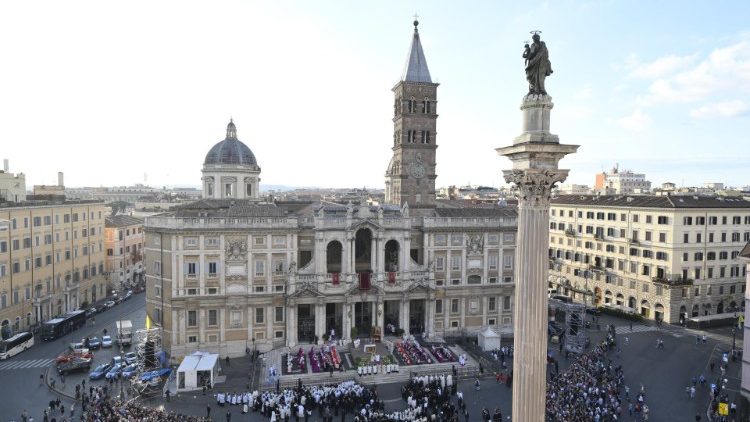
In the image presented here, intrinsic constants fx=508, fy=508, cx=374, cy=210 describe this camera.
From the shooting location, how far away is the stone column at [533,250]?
566 inches

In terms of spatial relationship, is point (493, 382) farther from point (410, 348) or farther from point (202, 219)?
point (202, 219)

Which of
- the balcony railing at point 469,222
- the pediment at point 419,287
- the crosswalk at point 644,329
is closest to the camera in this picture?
the pediment at point 419,287

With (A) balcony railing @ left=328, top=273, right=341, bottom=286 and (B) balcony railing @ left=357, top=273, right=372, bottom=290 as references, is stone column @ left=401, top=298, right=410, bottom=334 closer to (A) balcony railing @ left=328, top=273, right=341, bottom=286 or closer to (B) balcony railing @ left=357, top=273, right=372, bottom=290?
(B) balcony railing @ left=357, top=273, right=372, bottom=290

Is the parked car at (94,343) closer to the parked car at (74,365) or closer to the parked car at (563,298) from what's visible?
the parked car at (74,365)

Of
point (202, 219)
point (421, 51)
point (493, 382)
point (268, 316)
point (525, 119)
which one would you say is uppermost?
point (421, 51)

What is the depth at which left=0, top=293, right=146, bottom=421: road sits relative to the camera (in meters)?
35.7

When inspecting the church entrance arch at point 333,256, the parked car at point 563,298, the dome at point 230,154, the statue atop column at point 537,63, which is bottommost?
the parked car at point 563,298

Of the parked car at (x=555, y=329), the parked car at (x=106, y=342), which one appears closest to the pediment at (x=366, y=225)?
the parked car at (x=555, y=329)

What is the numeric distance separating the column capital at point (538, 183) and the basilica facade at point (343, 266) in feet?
116

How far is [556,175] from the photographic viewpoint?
47.5ft

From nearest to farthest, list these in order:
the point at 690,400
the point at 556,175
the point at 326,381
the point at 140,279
→ the point at 556,175 < the point at 690,400 < the point at 326,381 < the point at 140,279

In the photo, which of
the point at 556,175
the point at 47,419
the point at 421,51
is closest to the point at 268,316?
the point at 47,419

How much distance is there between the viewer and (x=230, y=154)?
242 ft

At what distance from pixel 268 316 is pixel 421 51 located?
34170 millimetres
